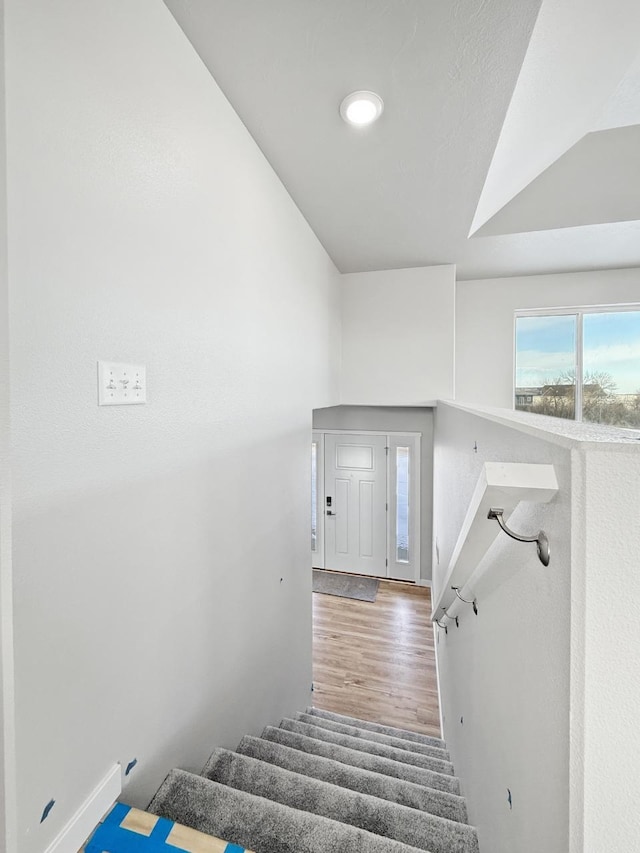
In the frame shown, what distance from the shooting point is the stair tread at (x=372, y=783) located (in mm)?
1470

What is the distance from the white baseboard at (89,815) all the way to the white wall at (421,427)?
4.00m

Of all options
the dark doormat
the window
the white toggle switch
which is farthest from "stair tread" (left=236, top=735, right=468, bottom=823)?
the window

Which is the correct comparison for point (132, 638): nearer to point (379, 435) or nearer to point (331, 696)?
point (331, 696)

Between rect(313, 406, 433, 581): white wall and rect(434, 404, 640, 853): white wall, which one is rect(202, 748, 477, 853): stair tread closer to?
rect(434, 404, 640, 853): white wall

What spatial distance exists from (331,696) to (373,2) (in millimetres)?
4022

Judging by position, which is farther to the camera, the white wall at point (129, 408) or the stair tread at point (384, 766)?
the stair tread at point (384, 766)

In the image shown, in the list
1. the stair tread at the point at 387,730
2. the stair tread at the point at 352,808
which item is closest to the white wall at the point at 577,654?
the stair tread at the point at 352,808

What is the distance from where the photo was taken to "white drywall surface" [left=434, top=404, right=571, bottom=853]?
26.0 inches

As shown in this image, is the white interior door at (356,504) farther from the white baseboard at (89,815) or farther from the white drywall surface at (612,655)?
the white drywall surface at (612,655)

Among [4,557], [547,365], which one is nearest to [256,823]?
[4,557]

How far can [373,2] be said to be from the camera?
120cm

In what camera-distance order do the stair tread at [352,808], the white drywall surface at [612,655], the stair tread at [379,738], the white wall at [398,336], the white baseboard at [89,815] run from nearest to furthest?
the white drywall surface at [612,655] < the white baseboard at [89,815] < the stair tread at [352,808] < the stair tread at [379,738] < the white wall at [398,336]

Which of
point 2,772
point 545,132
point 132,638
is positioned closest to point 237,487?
point 132,638

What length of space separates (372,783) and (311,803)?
0.39 meters
